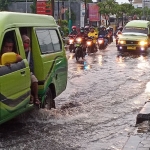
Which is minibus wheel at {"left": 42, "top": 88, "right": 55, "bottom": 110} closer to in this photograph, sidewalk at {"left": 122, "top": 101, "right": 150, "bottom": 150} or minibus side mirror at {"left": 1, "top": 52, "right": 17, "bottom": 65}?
sidewalk at {"left": 122, "top": 101, "right": 150, "bottom": 150}

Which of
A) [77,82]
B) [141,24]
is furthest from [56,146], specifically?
[141,24]

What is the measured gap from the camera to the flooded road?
6.54 m

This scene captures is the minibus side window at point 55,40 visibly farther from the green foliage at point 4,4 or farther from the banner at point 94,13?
the banner at point 94,13

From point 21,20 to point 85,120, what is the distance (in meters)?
2.18

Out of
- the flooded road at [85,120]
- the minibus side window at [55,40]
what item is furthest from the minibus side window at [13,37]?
the minibus side window at [55,40]

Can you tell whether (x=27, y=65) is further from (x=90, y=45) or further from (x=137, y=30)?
(x=137, y=30)

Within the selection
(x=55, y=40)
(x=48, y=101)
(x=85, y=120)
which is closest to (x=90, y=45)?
(x=55, y=40)

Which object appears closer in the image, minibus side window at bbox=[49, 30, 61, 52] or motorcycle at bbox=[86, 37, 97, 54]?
minibus side window at bbox=[49, 30, 61, 52]

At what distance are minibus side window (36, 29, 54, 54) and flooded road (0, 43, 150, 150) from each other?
1.12 m

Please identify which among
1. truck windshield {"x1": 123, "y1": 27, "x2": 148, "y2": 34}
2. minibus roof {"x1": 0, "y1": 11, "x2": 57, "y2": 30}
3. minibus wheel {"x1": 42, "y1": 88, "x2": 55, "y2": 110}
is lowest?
minibus wheel {"x1": 42, "y1": 88, "x2": 55, "y2": 110}

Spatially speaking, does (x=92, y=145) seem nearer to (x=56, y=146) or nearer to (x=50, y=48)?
(x=56, y=146)

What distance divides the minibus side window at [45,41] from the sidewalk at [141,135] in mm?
2051

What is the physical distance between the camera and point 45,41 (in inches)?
328

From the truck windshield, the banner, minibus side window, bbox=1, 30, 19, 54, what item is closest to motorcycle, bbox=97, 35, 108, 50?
the truck windshield
